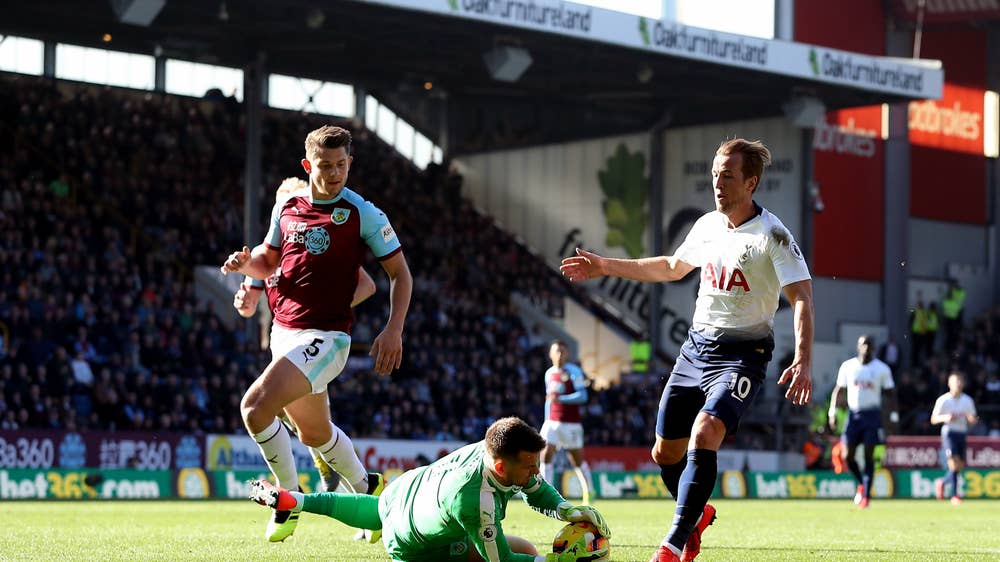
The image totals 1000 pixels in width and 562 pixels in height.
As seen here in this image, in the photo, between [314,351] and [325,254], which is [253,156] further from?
[314,351]

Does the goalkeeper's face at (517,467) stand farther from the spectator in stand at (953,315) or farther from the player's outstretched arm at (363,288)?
the spectator in stand at (953,315)

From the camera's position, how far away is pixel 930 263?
4447cm

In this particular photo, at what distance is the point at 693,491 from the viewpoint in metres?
8.70

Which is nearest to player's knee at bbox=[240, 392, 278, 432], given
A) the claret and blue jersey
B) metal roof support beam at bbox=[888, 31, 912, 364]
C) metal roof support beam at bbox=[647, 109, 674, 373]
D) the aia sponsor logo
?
the claret and blue jersey

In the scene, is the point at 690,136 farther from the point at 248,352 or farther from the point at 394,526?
the point at 394,526

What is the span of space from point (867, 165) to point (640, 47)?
1244 cm

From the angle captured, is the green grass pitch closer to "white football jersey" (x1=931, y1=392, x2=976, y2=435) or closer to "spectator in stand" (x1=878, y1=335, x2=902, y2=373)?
"white football jersey" (x1=931, y1=392, x2=976, y2=435)

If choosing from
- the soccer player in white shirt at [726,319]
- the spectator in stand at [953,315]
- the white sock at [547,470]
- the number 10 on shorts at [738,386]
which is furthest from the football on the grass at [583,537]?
the spectator in stand at [953,315]

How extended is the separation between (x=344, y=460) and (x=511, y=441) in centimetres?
305

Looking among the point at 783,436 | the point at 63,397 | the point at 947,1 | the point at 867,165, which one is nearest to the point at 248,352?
the point at 63,397

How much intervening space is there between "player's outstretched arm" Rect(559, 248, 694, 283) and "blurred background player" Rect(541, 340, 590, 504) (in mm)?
11681

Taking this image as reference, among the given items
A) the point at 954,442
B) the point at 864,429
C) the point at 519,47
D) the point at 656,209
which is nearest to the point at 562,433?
the point at 864,429

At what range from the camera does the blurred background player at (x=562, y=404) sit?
848 inches

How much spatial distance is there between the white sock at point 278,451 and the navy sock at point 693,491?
2734 mm
